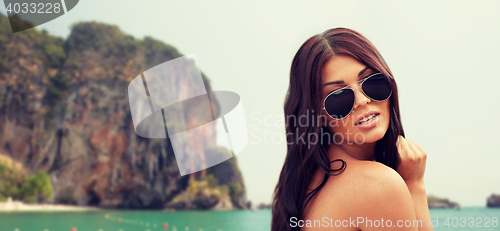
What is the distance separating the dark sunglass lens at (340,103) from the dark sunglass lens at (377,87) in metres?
0.04

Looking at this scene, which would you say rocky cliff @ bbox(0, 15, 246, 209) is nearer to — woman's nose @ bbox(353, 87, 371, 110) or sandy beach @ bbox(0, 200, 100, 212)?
sandy beach @ bbox(0, 200, 100, 212)

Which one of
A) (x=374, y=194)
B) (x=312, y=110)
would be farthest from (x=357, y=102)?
(x=374, y=194)

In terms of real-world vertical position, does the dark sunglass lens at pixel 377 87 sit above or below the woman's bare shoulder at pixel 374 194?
above

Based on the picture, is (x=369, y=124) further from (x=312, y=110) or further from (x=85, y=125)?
(x=85, y=125)

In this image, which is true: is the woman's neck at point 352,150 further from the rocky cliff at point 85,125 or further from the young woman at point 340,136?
the rocky cliff at point 85,125

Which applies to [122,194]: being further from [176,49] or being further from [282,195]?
[282,195]

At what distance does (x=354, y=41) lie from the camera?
1.02 metres

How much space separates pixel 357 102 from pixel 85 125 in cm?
4077

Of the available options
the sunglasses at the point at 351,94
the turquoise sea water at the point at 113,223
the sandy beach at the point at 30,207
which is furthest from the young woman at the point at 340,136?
the sandy beach at the point at 30,207

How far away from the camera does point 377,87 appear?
3.21ft

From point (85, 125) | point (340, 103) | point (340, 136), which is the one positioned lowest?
point (85, 125)

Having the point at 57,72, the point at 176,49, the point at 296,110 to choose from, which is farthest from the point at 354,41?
the point at 176,49

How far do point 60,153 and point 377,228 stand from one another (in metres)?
40.7

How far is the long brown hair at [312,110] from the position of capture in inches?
39.4
